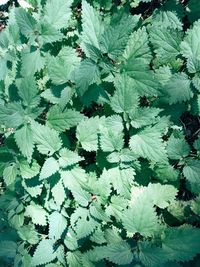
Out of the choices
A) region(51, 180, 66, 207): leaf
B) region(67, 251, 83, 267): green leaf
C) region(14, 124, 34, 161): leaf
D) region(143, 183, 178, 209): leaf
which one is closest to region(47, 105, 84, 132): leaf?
region(14, 124, 34, 161): leaf

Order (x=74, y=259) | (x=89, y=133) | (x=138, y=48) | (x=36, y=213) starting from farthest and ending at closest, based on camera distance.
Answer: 1. (x=36, y=213)
2. (x=74, y=259)
3. (x=89, y=133)
4. (x=138, y=48)

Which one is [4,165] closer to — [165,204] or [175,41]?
[165,204]

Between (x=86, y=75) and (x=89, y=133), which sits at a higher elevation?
(x=86, y=75)

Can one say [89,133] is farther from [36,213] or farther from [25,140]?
[36,213]

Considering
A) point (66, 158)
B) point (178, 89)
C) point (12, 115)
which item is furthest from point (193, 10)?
point (12, 115)

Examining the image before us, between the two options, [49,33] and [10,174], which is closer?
[49,33]

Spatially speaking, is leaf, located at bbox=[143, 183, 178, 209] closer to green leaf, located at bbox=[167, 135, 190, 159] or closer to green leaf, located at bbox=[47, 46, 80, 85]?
green leaf, located at bbox=[167, 135, 190, 159]
